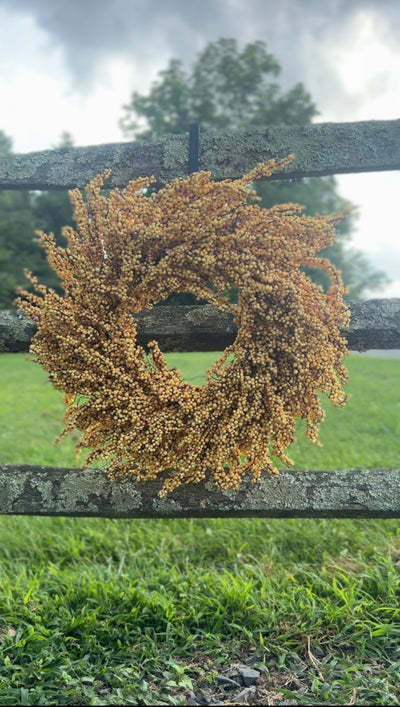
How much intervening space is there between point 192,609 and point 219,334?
1.52m

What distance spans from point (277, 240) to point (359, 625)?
198 cm

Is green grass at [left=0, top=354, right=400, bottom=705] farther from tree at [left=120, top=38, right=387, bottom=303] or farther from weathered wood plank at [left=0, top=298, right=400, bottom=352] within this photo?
tree at [left=120, top=38, right=387, bottom=303]

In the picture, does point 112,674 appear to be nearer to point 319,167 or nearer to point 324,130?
point 319,167

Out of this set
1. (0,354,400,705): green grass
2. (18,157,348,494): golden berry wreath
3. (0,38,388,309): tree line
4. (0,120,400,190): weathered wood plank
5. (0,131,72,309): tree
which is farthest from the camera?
(0,38,388,309): tree line

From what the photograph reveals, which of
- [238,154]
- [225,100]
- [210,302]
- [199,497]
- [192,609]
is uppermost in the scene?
[225,100]

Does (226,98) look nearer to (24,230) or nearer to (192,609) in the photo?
(24,230)

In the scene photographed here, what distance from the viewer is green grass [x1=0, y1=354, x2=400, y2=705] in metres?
2.42

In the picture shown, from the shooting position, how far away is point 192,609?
2924mm

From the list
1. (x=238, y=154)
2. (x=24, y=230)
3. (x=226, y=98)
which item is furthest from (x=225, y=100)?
(x=238, y=154)

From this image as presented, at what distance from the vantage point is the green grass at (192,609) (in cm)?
242

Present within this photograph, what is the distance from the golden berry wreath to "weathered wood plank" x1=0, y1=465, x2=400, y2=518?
0.18 meters

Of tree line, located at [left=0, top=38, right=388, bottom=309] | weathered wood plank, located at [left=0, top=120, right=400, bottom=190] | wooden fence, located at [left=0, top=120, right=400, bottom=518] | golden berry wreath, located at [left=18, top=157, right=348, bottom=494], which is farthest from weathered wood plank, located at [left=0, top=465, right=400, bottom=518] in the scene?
tree line, located at [left=0, top=38, right=388, bottom=309]

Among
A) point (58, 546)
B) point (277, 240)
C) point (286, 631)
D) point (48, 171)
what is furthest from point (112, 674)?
point (48, 171)

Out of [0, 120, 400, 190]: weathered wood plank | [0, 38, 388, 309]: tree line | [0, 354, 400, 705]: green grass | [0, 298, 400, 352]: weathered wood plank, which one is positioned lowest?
[0, 354, 400, 705]: green grass
